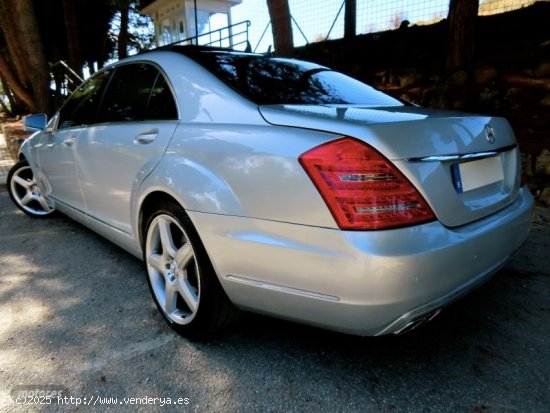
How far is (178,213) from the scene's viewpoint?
6.84 feet

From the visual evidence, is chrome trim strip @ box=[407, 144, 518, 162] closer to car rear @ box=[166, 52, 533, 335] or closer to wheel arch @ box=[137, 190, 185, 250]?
car rear @ box=[166, 52, 533, 335]

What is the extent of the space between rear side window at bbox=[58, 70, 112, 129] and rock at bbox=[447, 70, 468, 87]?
5.04 metres

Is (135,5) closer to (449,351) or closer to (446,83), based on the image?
(446,83)

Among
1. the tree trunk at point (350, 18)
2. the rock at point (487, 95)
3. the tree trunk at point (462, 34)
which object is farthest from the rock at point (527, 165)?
the tree trunk at point (350, 18)

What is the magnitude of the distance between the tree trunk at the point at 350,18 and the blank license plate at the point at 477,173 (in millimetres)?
8246

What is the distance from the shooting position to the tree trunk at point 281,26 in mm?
6179

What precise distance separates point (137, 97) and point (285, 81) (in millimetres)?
985

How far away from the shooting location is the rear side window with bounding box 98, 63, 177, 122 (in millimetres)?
2373

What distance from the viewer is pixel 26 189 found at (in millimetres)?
4480

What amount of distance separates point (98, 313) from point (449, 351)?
6.40 ft

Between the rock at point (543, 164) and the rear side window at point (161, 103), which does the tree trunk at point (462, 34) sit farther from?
the rear side window at point (161, 103)

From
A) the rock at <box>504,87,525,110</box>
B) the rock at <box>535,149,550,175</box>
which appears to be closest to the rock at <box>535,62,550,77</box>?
the rock at <box>504,87,525,110</box>

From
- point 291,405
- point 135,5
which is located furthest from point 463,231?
point 135,5

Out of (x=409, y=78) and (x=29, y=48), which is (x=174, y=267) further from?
(x=29, y=48)
